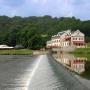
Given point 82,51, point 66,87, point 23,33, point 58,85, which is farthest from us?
point 23,33

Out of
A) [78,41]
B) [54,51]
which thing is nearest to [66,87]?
[54,51]

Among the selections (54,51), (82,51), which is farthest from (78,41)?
(82,51)

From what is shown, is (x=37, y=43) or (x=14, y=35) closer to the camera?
(x=37, y=43)

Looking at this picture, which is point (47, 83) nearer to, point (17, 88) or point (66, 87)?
point (17, 88)

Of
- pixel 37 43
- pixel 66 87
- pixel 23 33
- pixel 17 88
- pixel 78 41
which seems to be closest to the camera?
pixel 66 87

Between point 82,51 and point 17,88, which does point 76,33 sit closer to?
point 82,51

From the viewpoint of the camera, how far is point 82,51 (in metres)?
125

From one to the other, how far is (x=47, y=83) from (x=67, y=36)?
525 feet

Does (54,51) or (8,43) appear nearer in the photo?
(54,51)

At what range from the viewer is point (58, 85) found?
21.5 m

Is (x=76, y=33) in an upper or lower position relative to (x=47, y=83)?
upper

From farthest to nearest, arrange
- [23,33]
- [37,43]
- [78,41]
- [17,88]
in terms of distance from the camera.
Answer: [23,33] < [78,41] < [37,43] < [17,88]

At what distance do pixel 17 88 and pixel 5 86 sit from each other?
1711 millimetres

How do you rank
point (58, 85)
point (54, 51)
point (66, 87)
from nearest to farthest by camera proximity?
1. point (66, 87)
2. point (58, 85)
3. point (54, 51)
